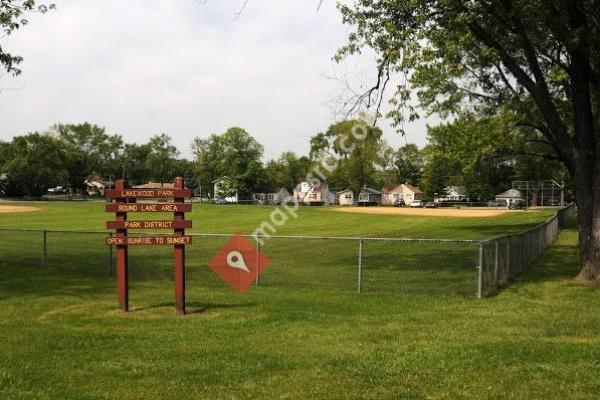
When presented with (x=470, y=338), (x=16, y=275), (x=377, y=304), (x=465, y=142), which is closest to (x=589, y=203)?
(x=377, y=304)

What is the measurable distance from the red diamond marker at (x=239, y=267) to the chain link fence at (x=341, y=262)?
33 centimetres

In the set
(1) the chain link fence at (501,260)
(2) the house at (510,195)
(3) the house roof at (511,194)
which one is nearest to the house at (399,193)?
(3) the house roof at (511,194)

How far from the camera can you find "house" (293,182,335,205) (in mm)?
97869

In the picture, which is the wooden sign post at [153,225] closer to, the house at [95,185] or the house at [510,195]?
the house at [510,195]

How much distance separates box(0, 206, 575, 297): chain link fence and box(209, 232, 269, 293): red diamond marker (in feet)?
1.09

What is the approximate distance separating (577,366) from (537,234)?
14444mm

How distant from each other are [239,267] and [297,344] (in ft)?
28.5

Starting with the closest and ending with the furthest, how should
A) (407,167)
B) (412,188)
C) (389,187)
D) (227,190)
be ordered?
(227,190), (412,188), (389,187), (407,167)

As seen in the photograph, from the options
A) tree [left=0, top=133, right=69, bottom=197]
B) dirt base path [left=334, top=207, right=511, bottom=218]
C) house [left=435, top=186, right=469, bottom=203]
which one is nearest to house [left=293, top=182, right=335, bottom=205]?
house [left=435, top=186, right=469, bottom=203]

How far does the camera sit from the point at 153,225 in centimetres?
1066

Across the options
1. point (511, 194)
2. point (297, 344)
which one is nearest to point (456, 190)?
point (511, 194)

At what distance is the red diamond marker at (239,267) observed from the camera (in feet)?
46.5

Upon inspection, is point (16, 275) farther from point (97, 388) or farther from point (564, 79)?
point (564, 79)

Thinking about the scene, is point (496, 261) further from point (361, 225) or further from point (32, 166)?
point (32, 166)
